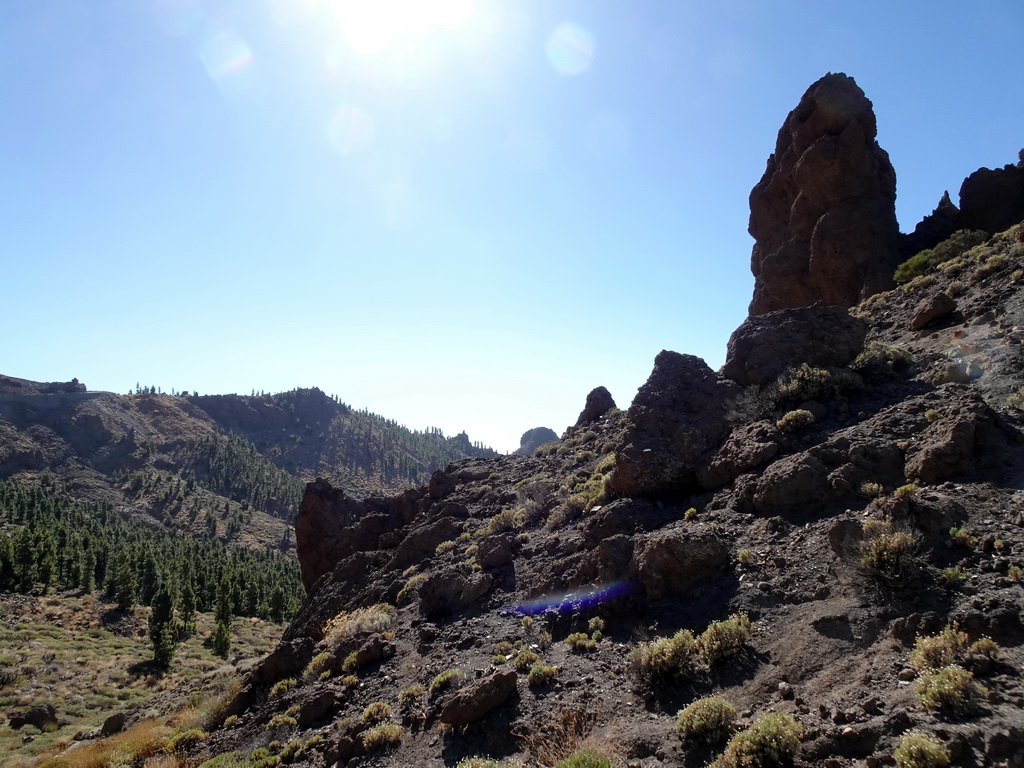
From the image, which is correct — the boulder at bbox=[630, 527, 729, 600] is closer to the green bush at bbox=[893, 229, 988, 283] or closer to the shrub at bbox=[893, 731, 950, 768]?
the shrub at bbox=[893, 731, 950, 768]

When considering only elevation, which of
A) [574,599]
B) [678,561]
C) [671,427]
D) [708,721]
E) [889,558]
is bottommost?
[708,721]

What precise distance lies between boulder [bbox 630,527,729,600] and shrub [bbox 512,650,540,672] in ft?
Answer: 8.09

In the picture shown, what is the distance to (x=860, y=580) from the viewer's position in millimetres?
8227

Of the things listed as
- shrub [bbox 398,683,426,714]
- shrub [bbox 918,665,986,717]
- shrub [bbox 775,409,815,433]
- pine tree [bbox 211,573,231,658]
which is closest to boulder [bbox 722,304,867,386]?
shrub [bbox 775,409,815,433]

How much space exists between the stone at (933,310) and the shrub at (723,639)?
44.3 feet

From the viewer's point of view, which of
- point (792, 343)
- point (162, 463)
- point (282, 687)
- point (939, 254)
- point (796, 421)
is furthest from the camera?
point (162, 463)

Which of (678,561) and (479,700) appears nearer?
(479,700)

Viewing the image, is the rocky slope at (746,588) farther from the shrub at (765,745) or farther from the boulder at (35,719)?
the boulder at (35,719)

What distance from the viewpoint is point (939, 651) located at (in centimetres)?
621

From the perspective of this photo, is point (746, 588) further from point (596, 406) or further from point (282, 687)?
point (596, 406)

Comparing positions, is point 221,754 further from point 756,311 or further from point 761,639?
point 756,311

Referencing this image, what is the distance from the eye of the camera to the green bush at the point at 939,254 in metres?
24.0

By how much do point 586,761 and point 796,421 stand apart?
957 centimetres

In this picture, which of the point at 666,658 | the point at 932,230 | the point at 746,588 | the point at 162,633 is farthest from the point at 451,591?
the point at 162,633
